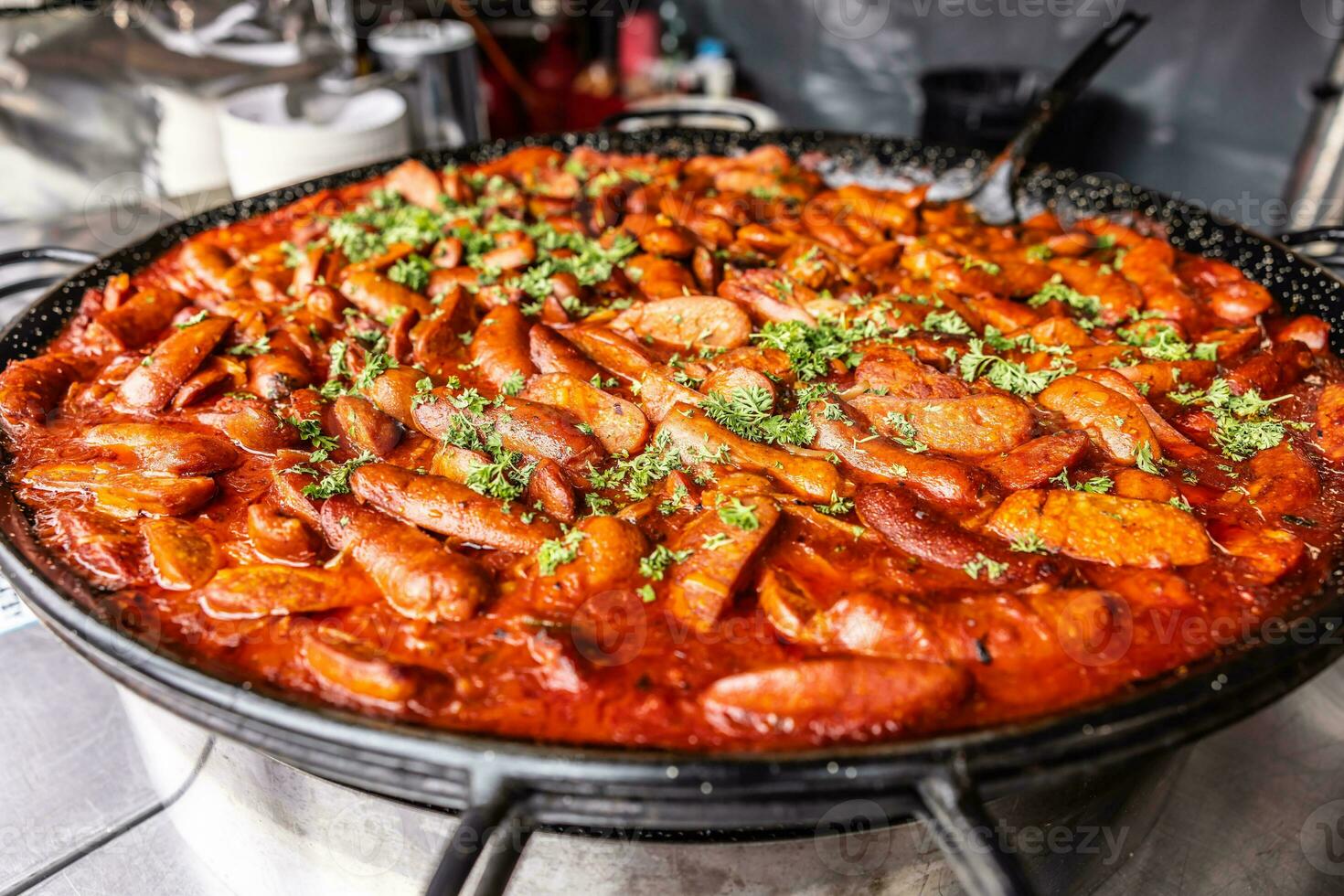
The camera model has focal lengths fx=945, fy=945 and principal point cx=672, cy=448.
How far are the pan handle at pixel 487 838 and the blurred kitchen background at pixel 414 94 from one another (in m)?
3.77

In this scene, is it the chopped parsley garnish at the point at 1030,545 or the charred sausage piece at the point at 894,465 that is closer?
the chopped parsley garnish at the point at 1030,545

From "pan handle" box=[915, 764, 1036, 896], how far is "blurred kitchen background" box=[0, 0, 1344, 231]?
12.2ft

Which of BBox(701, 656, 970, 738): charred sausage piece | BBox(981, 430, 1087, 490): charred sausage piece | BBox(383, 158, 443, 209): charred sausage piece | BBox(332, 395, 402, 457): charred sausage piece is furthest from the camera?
BBox(383, 158, 443, 209): charred sausage piece

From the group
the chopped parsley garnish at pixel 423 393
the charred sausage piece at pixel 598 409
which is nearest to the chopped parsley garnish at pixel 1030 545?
the charred sausage piece at pixel 598 409

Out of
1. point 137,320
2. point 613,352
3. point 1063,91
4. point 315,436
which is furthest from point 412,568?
point 1063,91

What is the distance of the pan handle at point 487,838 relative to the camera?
141cm

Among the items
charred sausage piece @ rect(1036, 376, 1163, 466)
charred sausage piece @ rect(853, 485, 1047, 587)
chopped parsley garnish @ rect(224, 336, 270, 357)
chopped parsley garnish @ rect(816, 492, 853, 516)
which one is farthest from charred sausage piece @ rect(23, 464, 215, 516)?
charred sausage piece @ rect(1036, 376, 1163, 466)

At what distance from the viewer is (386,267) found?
326 centimetres

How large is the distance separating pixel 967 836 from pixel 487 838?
72cm

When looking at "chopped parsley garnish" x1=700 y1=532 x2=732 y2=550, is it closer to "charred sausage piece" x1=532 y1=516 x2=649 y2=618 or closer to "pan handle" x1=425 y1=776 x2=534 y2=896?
"charred sausage piece" x1=532 y1=516 x2=649 y2=618

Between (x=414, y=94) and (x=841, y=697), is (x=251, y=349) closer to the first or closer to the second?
(x=841, y=697)

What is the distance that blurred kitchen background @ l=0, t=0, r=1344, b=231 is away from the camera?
5.37 m

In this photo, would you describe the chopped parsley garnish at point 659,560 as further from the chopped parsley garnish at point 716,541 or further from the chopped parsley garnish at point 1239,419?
the chopped parsley garnish at point 1239,419

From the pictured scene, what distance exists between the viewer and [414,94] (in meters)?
6.20
